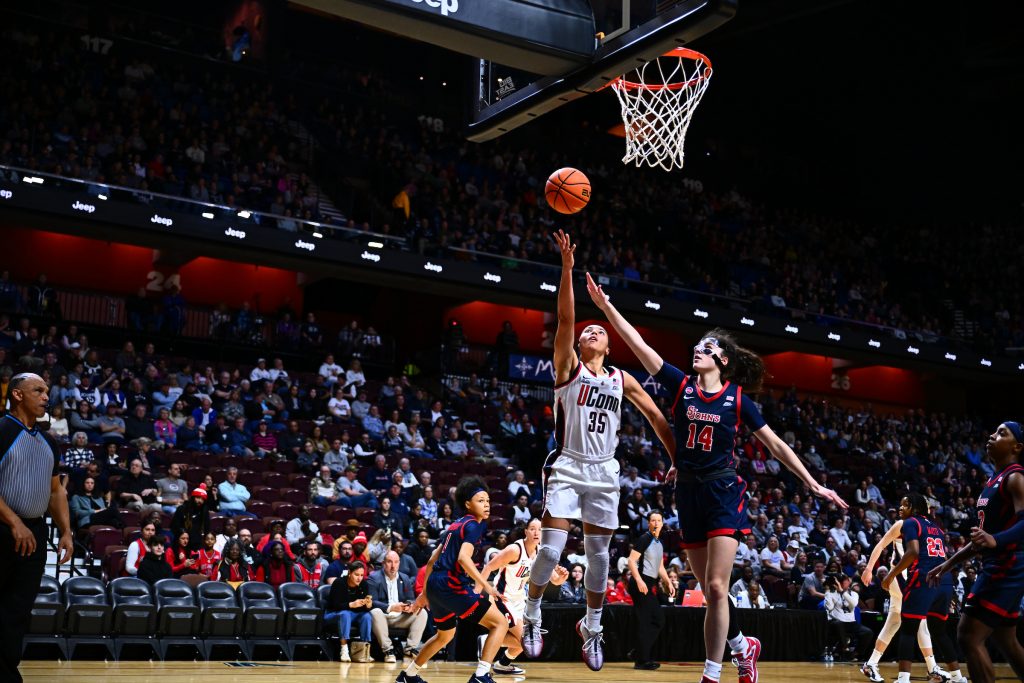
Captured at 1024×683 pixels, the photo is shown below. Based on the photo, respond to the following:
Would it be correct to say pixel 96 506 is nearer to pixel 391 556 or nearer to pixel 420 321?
pixel 391 556

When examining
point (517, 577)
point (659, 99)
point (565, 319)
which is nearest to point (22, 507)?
point (565, 319)

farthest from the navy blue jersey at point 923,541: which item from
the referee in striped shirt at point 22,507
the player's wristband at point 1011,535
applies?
the referee in striped shirt at point 22,507

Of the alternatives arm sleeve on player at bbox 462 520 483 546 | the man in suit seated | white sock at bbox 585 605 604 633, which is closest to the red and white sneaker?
white sock at bbox 585 605 604 633

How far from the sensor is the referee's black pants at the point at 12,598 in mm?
5746

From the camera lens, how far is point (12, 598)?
5.82m

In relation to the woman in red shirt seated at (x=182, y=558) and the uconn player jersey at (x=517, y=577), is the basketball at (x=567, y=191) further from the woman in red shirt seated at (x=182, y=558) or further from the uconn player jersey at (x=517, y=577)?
the woman in red shirt seated at (x=182, y=558)

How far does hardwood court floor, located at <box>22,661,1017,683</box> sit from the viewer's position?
895 centimetres

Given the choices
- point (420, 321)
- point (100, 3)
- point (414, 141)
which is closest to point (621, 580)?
point (420, 321)

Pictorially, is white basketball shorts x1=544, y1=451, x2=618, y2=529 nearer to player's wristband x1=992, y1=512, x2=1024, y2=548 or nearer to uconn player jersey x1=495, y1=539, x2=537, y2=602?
player's wristband x1=992, y1=512, x2=1024, y2=548

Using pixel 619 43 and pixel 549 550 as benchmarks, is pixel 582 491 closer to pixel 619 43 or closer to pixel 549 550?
pixel 549 550

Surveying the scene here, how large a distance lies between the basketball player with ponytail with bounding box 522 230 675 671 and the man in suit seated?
5.27m

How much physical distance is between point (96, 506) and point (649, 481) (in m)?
10.4

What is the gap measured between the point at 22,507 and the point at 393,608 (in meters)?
6.91

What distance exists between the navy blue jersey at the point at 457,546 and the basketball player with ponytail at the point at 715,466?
10.7 feet
